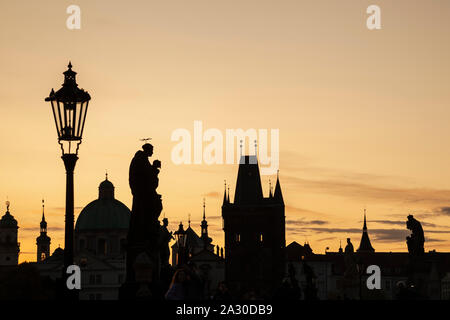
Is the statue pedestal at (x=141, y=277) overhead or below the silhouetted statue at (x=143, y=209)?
below

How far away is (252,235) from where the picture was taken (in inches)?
6393

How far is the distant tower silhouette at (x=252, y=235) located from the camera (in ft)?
527

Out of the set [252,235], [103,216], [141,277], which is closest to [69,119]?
[141,277]

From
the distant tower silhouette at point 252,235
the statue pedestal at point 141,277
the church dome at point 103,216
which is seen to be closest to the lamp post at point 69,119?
the statue pedestal at point 141,277

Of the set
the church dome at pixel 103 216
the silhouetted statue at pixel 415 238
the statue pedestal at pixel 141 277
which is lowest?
the statue pedestal at pixel 141 277

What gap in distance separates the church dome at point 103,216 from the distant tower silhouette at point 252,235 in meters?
22.0

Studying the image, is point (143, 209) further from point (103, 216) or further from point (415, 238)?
point (103, 216)

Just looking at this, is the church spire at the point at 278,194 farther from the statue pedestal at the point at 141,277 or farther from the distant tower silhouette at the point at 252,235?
the statue pedestal at the point at 141,277

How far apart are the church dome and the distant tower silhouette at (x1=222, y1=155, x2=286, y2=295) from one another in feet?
72.1

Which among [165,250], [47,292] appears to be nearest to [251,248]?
[47,292]

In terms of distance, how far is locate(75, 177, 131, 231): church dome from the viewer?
178250 mm

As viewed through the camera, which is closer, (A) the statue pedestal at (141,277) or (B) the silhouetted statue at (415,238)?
(A) the statue pedestal at (141,277)
